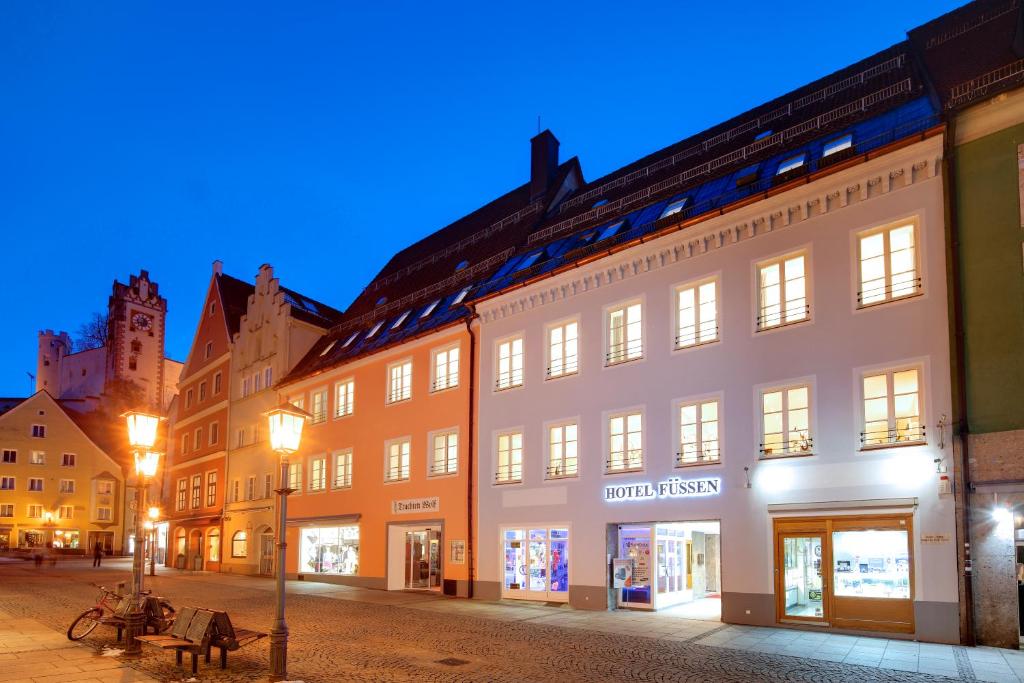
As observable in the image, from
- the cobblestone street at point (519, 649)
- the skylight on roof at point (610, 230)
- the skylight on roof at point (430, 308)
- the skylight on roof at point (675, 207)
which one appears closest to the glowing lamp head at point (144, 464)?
the cobblestone street at point (519, 649)

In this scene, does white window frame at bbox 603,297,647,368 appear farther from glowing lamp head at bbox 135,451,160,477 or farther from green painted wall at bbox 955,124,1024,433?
glowing lamp head at bbox 135,451,160,477

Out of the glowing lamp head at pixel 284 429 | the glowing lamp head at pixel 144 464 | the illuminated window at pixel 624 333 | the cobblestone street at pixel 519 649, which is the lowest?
the cobblestone street at pixel 519 649

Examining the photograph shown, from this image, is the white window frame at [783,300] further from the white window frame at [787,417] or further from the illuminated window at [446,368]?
the illuminated window at [446,368]

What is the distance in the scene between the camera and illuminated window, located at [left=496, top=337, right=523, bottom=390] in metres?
27.3

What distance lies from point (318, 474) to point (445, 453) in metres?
10.2

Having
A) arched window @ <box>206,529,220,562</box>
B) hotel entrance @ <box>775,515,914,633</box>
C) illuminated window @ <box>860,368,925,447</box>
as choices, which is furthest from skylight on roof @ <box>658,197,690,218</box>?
arched window @ <box>206,529,220,562</box>

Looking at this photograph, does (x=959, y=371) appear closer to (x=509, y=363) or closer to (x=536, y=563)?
(x=536, y=563)

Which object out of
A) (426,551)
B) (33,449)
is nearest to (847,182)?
(426,551)

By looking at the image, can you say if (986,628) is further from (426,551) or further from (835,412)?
(426,551)

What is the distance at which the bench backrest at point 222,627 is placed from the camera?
46.5ft

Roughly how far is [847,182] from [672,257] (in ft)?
16.8

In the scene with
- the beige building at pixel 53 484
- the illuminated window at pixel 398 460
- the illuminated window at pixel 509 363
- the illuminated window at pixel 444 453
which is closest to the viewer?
the illuminated window at pixel 509 363

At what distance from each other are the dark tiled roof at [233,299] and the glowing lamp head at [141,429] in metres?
31.5

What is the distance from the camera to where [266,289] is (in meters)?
44.2
